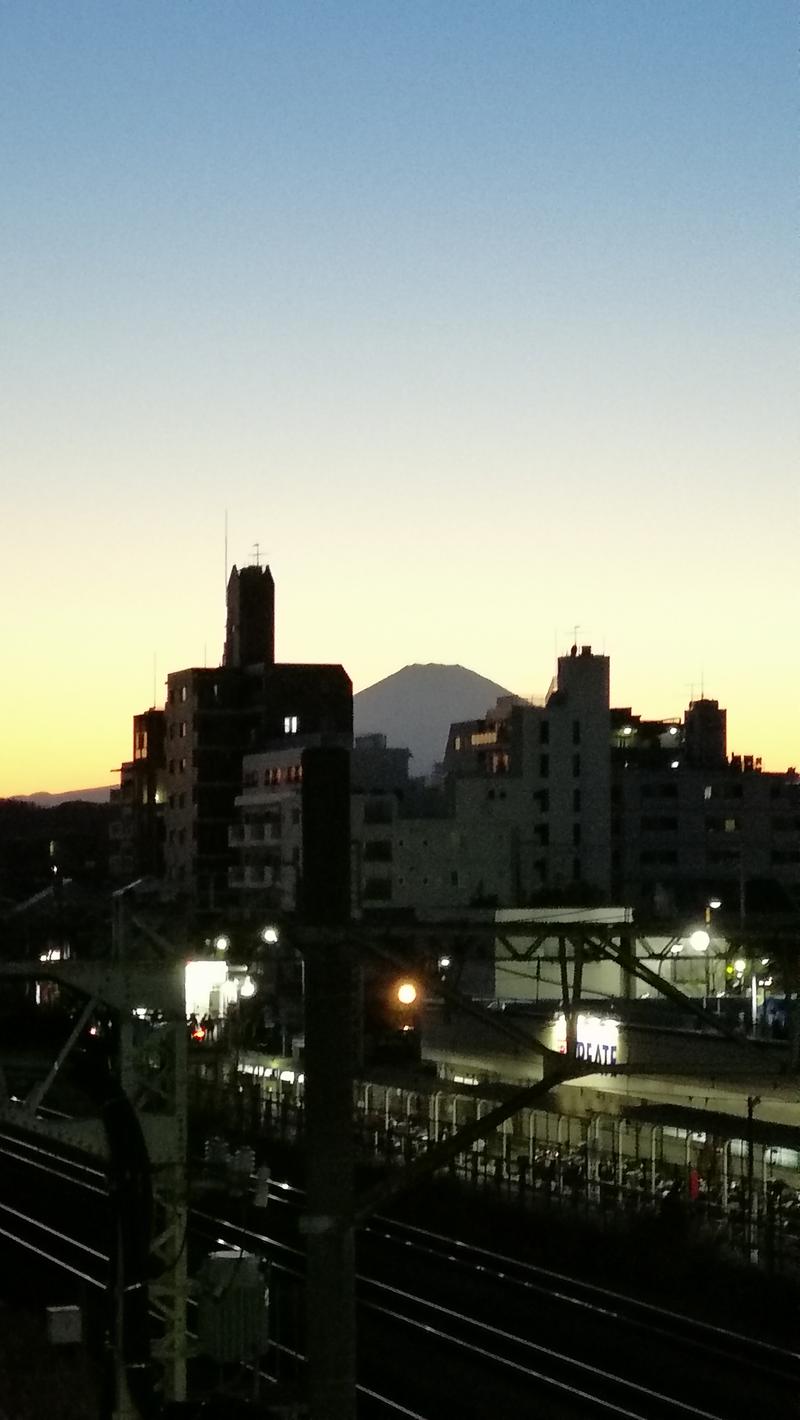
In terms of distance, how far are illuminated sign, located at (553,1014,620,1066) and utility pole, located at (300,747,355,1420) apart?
19.4 metres

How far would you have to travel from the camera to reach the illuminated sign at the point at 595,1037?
27780mm

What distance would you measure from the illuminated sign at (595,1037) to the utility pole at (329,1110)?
1940 centimetres

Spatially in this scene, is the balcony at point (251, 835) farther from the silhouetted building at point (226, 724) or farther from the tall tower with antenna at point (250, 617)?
the tall tower with antenna at point (250, 617)

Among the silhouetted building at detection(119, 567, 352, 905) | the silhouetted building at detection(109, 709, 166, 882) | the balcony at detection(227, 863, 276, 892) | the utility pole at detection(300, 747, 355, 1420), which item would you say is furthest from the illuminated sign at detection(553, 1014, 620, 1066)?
the silhouetted building at detection(109, 709, 166, 882)

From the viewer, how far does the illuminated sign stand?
1094 inches

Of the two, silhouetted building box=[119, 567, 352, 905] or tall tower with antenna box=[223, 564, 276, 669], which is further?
tall tower with antenna box=[223, 564, 276, 669]

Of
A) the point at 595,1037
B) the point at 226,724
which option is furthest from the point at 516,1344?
the point at 226,724

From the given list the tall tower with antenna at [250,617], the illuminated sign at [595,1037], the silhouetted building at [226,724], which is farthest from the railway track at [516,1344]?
the tall tower with antenna at [250,617]

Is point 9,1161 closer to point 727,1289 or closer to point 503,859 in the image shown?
point 727,1289

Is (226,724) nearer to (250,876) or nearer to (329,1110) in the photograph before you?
(250,876)

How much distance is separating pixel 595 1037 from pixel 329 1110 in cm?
2077

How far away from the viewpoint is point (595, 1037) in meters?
28.4

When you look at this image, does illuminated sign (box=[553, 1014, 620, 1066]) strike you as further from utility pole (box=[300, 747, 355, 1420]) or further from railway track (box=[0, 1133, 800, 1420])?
utility pole (box=[300, 747, 355, 1420])

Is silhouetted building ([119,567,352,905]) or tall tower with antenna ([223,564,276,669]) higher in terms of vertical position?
tall tower with antenna ([223,564,276,669])
